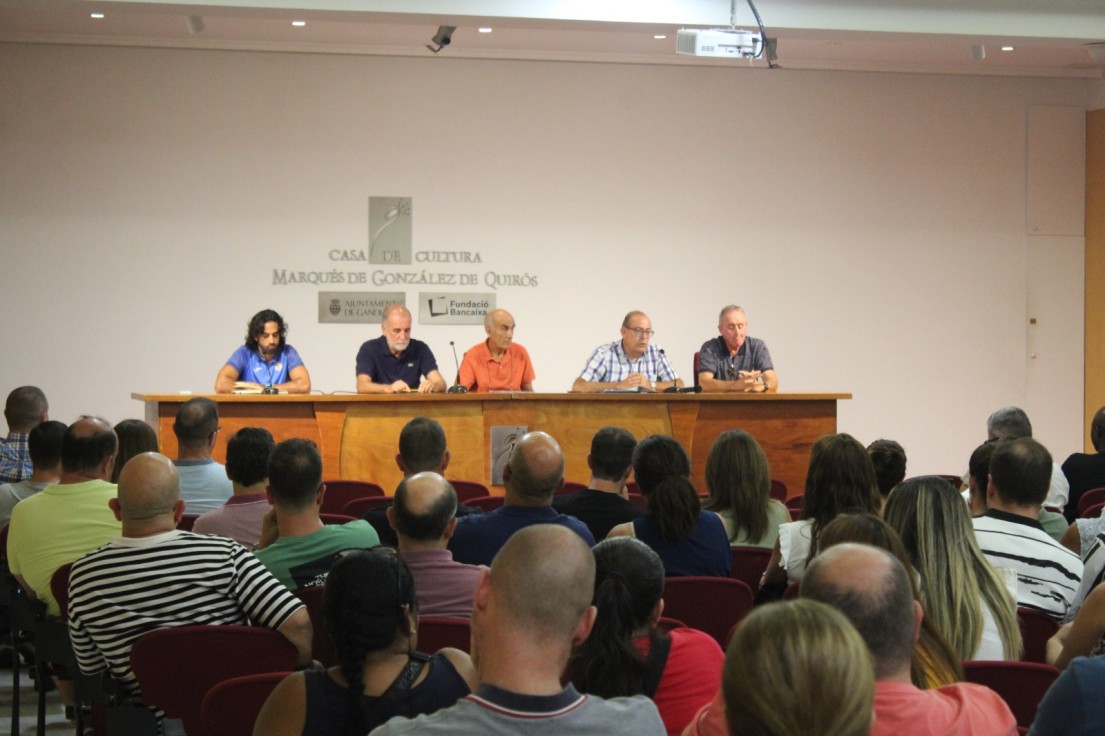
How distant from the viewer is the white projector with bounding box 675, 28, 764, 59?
7512 millimetres

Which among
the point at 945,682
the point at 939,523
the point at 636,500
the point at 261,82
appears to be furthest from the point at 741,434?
the point at 261,82

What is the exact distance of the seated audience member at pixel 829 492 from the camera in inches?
154

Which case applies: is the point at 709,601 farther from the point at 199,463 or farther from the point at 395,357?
the point at 395,357

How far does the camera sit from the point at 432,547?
130 inches

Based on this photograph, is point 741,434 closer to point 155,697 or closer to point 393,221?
point 155,697

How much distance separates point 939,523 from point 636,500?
2.72 metres

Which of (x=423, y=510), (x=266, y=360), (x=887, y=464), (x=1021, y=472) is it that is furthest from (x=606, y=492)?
(x=266, y=360)

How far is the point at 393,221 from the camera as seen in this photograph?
10469mm

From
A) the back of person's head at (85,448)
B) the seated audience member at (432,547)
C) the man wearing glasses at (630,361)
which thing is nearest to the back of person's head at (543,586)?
the seated audience member at (432,547)

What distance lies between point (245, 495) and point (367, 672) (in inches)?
90.0

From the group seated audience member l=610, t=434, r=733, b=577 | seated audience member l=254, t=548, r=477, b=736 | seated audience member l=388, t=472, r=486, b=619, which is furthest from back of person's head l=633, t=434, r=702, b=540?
seated audience member l=254, t=548, r=477, b=736

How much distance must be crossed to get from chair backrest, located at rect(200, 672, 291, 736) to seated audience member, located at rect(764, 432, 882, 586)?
1.94m

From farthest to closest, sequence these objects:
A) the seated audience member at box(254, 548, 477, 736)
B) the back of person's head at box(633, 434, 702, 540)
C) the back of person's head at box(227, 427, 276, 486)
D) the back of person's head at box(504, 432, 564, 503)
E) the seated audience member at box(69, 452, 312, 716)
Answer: the back of person's head at box(227, 427, 276, 486) → the back of person's head at box(504, 432, 564, 503) → the back of person's head at box(633, 434, 702, 540) → the seated audience member at box(69, 452, 312, 716) → the seated audience member at box(254, 548, 477, 736)

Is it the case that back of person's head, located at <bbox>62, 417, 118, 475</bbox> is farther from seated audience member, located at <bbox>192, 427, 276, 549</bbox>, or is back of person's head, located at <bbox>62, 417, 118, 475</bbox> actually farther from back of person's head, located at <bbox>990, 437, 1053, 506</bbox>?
back of person's head, located at <bbox>990, 437, 1053, 506</bbox>
